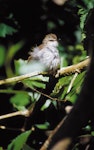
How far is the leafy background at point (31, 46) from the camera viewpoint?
1.57m

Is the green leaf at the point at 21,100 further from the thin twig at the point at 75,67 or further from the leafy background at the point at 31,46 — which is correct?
the thin twig at the point at 75,67

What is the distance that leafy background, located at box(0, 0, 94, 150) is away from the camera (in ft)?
5.15

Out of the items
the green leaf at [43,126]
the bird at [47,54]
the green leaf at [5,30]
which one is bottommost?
the green leaf at [43,126]

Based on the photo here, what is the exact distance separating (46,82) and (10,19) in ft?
3.82

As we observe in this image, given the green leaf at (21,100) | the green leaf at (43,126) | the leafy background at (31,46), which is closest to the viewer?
the leafy background at (31,46)

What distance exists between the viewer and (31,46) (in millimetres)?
2639

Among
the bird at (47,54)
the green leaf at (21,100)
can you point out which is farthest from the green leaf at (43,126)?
the bird at (47,54)

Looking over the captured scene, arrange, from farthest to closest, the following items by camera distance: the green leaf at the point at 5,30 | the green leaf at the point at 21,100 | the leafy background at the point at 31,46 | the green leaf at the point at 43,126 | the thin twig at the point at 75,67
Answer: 1. the green leaf at the point at 5,30
2. the green leaf at the point at 43,126
3. the green leaf at the point at 21,100
4. the leafy background at the point at 31,46
5. the thin twig at the point at 75,67

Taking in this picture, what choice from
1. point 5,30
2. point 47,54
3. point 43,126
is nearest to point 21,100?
point 43,126

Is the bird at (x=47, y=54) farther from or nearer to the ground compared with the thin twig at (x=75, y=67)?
farther from the ground

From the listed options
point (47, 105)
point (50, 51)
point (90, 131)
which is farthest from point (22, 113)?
point (50, 51)

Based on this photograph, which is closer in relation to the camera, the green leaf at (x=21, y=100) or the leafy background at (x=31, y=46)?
the leafy background at (x=31, y=46)

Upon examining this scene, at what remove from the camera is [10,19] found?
2.74 m

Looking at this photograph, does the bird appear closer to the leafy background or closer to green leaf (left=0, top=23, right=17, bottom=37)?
the leafy background
